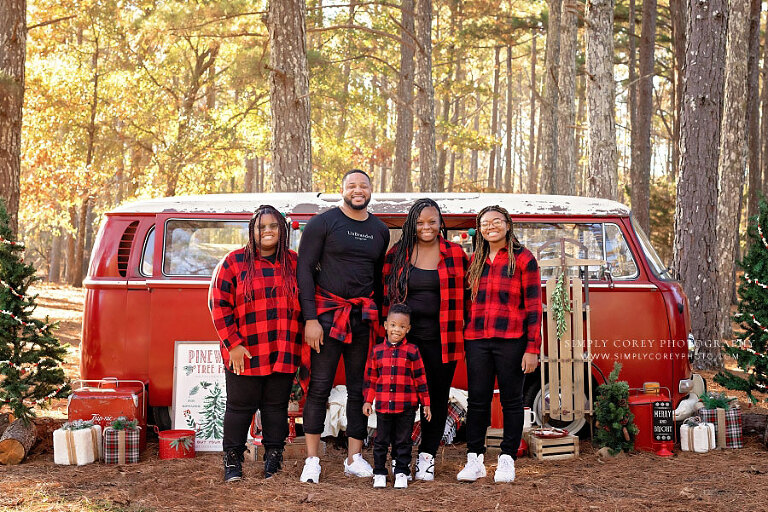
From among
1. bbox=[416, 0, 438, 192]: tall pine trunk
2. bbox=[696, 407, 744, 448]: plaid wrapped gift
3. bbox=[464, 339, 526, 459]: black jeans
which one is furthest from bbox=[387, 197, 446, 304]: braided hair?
bbox=[416, 0, 438, 192]: tall pine trunk

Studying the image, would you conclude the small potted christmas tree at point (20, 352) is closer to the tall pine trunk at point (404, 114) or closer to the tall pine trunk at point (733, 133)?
the tall pine trunk at point (733, 133)

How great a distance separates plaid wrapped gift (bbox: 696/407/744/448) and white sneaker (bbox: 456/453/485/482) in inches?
93.7

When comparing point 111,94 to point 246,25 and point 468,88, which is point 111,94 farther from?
point 468,88

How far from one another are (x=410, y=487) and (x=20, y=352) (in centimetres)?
381

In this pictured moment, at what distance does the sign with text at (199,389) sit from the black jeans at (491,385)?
234 centimetres

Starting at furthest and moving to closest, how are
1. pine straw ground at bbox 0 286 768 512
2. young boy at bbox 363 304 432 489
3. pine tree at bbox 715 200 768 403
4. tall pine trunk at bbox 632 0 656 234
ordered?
tall pine trunk at bbox 632 0 656 234 → pine tree at bbox 715 200 768 403 → young boy at bbox 363 304 432 489 → pine straw ground at bbox 0 286 768 512

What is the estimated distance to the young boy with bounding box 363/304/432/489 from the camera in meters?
5.45

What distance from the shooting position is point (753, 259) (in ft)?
23.1

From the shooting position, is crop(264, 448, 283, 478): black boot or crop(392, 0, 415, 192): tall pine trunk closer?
crop(264, 448, 283, 478): black boot

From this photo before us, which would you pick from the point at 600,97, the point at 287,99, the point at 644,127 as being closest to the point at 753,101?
the point at 644,127

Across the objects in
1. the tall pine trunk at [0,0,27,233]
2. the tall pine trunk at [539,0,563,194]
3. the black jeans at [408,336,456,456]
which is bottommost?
the black jeans at [408,336,456,456]

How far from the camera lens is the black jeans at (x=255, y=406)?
18.3 ft

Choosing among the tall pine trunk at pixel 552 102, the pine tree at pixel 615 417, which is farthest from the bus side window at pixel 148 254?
the tall pine trunk at pixel 552 102

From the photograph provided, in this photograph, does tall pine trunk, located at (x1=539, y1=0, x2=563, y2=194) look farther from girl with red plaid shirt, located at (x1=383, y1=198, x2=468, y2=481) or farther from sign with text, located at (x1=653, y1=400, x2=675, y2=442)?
girl with red plaid shirt, located at (x1=383, y1=198, x2=468, y2=481)
